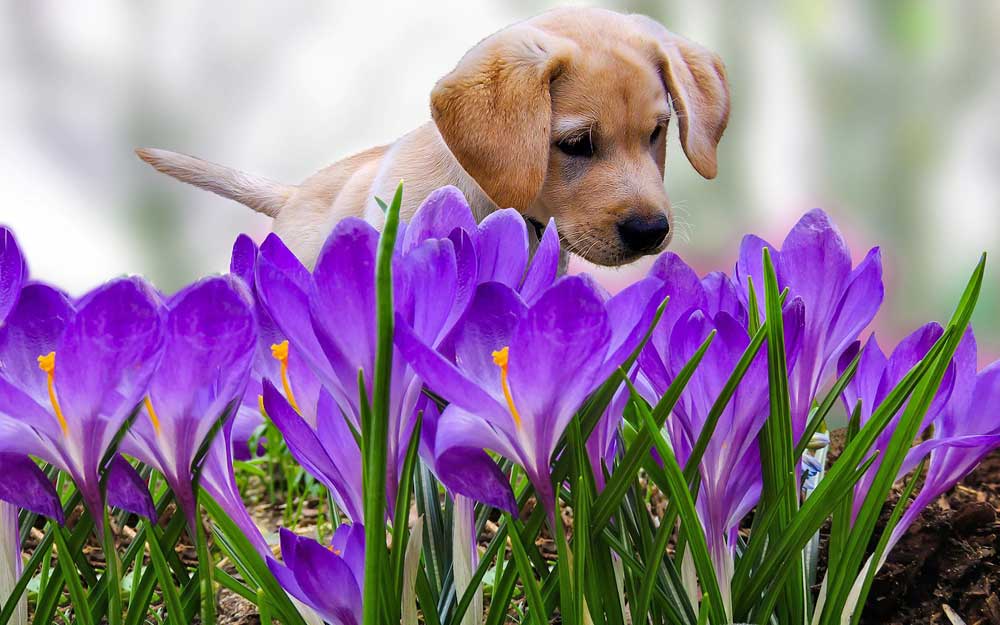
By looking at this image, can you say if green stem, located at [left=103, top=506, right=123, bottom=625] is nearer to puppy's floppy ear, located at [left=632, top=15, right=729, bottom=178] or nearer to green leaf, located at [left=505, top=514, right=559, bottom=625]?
green leaf, located at [left=505, top=514, right=559, bottom=625]

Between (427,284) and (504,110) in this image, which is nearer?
(427,284)

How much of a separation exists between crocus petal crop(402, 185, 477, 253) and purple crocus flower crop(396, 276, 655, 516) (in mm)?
142

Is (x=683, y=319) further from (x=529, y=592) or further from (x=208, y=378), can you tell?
(x=208, y=378)

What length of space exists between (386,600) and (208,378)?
17 centimetres

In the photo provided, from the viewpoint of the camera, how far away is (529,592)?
617 mm

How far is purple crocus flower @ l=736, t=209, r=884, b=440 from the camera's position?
749mm

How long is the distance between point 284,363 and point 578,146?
1.49 meters

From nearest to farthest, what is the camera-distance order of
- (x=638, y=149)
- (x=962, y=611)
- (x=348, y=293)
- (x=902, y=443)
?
(x=348, y=293) → (x=902, y=443) → (x=962, y=611) → (x=638, y=149)

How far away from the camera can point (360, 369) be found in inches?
21.0

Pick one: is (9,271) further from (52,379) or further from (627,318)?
(627,318)

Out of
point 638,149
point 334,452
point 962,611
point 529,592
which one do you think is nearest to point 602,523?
point 529,592

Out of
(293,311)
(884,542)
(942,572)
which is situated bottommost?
(942,572)

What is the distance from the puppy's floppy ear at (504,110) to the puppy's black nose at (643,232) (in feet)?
0.67

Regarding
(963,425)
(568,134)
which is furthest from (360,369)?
(568,134)
